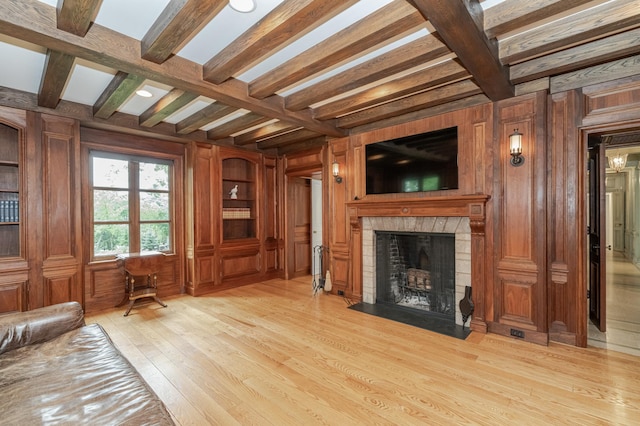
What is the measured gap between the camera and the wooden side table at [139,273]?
13.0 ft

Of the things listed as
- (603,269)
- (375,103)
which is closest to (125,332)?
(375,103)

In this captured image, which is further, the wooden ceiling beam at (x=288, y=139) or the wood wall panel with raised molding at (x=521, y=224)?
the wooden ceiling beam at (x=288, y=139)

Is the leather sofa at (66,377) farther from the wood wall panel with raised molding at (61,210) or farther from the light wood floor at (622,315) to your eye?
the light wood floor at (622,315)

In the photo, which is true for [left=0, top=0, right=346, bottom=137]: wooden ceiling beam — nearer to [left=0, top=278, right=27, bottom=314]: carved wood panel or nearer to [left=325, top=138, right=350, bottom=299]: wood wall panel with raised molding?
[left=325, top=138, right=350, bottom=299]: wood wall panel with raised molding

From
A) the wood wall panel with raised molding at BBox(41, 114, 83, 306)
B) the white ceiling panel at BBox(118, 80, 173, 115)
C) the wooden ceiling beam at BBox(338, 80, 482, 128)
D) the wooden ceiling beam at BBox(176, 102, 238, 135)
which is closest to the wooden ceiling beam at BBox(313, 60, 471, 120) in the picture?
the wooden ceiling beam at BBox(338, 80, 482, 128)

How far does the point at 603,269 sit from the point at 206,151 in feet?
17.6

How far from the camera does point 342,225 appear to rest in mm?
4492

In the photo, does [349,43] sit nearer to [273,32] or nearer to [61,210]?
[273,32]

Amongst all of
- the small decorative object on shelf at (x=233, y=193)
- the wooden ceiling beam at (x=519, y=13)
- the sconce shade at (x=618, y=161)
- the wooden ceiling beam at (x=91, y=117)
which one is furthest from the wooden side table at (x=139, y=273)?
the sconce shade at (x=618, y=161)

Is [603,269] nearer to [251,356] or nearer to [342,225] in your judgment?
[342,225]

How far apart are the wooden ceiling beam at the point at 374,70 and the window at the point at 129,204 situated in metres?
2.64

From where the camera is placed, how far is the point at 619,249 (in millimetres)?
8344

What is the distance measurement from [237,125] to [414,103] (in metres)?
2.30

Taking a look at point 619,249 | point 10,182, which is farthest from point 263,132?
point 619,249
